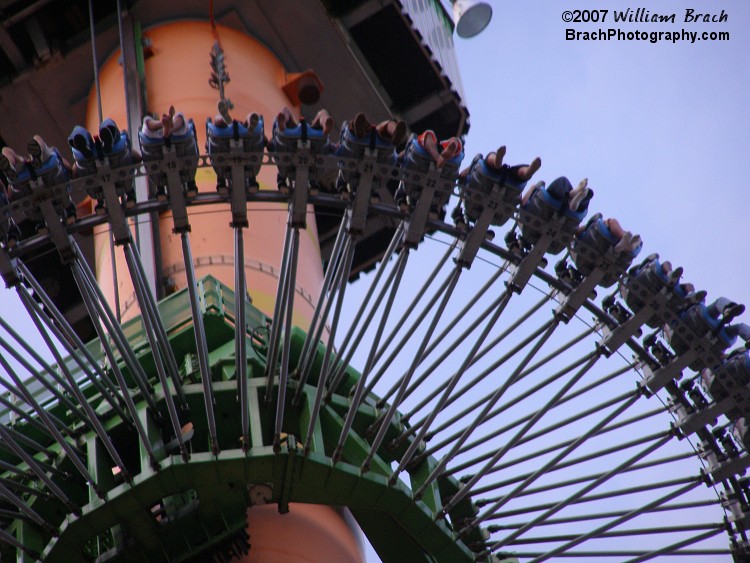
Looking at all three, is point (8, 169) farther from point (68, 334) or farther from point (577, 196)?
point (577, 196)

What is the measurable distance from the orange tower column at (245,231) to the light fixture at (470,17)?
5.24 metres

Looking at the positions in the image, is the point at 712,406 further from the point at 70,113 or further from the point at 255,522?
the point at 70,113

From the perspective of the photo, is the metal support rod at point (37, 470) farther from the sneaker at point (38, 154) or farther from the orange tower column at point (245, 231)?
the sneaker at point (38, 154)

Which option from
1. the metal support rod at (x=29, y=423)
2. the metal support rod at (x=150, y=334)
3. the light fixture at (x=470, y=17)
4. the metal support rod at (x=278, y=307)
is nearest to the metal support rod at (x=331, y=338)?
the metal support rod at (x=278, y=307)

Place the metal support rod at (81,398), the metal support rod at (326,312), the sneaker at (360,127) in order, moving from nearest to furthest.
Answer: the metal support rod at (81,398) < the metal support rod at (326,312) < the sneaker at (360,127)

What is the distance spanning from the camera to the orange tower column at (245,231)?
20469 mm

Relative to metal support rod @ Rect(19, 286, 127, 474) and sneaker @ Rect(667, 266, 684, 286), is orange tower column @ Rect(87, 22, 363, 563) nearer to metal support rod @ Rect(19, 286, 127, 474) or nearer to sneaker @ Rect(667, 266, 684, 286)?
metal support rod @ Rect(19, 286, 127, 474)

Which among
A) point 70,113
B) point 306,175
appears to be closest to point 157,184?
point 306,175

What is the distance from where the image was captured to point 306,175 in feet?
60.8

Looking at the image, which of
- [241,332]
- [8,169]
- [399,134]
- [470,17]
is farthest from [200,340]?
[470,17]

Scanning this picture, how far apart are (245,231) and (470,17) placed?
670 cm

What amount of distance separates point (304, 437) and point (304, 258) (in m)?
9.07

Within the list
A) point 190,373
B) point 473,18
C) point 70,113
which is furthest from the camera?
point 70,113

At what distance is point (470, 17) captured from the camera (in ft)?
87.8
